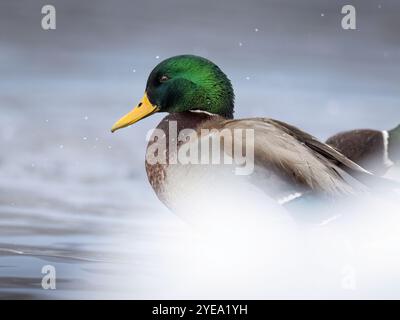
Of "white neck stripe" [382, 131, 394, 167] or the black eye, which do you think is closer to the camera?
the black eye

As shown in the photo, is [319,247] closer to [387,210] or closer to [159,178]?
[387,210]

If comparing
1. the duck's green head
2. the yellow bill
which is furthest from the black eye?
the yellow bill

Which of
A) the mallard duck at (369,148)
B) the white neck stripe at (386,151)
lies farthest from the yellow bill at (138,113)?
the white neck stripe at (386,151)

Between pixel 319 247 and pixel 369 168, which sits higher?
pixel 369 168

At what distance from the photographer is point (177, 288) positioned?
4637 millimetres

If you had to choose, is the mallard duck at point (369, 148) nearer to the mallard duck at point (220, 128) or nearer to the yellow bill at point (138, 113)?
the mallard duck at point (220, 128)

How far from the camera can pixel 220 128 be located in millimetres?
4676

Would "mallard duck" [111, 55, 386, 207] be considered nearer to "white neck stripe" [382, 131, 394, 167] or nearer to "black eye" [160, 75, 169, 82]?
"black eye" [160, 75, 169, 82]

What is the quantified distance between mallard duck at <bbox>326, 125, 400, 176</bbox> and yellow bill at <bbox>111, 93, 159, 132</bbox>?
1.37 m

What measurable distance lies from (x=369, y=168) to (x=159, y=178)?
5.43 feet

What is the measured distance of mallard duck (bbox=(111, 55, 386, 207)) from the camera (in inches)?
177

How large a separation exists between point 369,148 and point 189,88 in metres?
1.52

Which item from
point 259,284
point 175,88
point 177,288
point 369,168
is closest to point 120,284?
point 177,288

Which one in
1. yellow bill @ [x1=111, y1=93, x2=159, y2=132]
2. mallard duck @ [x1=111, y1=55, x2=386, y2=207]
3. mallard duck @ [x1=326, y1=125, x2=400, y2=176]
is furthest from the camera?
mallard duck @ [x1=326, y1=125, x2=400, y2=176]
